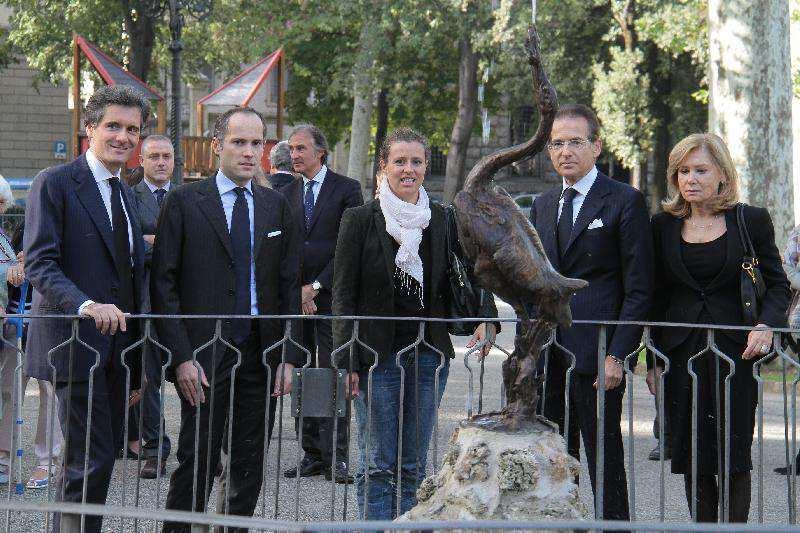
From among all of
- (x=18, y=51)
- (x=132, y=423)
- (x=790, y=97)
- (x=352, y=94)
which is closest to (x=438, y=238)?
(x=132, y=423)

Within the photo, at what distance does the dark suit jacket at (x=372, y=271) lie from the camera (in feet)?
21.1

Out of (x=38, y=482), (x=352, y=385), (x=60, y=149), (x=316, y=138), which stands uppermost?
(x=60, y=149)

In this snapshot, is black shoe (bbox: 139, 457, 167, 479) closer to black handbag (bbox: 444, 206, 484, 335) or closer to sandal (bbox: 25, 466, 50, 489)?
sandal (bbox: 25, 466, 50, 489)

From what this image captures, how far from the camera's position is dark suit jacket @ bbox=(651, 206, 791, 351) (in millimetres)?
6168

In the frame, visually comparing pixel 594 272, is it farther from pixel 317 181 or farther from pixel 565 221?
pixel 317 181

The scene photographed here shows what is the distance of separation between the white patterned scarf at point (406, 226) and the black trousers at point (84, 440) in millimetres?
1558

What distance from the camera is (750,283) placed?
614 cm

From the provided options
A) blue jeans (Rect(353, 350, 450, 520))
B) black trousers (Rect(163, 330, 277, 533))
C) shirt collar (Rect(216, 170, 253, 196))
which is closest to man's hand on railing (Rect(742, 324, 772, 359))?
blue jeans (Rect(353, 350, 450, 520))

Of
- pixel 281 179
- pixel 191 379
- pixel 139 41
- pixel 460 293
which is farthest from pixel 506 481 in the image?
pixel 139 41

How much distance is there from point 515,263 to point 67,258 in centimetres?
218

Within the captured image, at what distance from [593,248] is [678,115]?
3088 centimetres

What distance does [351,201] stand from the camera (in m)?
8.82

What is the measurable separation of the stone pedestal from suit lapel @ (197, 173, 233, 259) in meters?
1.87

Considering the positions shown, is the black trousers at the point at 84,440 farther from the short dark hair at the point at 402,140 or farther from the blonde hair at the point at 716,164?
the blonde hair at the point at 716,164
